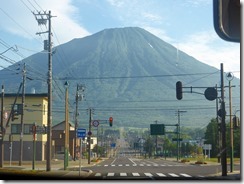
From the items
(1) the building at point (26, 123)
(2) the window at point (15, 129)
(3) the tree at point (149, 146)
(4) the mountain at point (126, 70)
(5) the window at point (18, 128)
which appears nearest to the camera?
(4) the mountain at point (126, 70)

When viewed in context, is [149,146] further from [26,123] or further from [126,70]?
[126,70]

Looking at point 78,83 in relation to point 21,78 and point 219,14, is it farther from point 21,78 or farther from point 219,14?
point 219,14

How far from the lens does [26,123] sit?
43844 millimetres

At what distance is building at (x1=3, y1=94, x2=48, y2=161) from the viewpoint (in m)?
37.1

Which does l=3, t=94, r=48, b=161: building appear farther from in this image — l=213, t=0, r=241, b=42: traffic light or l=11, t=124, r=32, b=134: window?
l=213, t=0, r=241, b=42: traffic light

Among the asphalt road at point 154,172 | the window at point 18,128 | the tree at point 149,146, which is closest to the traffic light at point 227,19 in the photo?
the asphalt road at point 154,172

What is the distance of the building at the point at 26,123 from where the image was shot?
3712 cm

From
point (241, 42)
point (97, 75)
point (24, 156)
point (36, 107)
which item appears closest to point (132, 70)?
point (97, 75)

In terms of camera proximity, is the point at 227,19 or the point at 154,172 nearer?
the point at 227,19

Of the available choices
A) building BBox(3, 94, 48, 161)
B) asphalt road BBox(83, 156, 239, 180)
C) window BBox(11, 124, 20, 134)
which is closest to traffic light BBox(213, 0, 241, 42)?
asphalt road BBox(83, 156, 239, 180)

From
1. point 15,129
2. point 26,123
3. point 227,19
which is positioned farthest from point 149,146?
point 227,19

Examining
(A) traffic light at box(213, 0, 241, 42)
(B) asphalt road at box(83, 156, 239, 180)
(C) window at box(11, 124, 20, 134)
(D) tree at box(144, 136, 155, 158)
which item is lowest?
(D) tree at box(144, 136, 155, 158)

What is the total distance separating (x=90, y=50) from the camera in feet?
88.4

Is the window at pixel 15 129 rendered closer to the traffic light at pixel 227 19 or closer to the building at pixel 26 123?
the building at pixel 26 123
